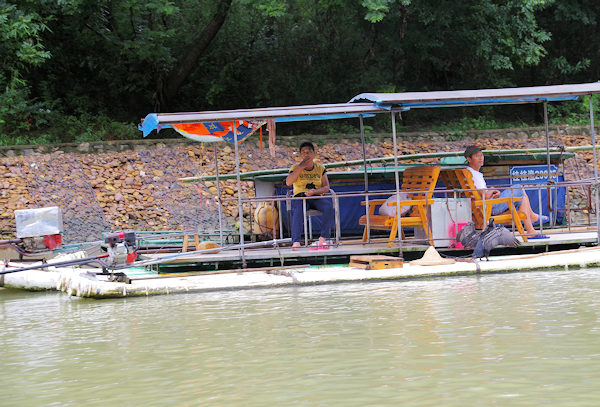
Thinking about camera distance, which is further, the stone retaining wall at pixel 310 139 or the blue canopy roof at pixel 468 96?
the stone retaining wall at pixel 310 139

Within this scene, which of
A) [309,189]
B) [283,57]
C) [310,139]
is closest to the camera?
[309,189]

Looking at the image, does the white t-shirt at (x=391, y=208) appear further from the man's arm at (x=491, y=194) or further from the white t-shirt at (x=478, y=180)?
the man's arm at (x=491, y=194)

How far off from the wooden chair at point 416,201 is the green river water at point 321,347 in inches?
56.5

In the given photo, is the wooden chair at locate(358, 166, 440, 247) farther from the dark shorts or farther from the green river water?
→ the green river water

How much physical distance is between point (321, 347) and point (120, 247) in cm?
460

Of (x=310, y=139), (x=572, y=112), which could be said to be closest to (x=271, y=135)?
(x=310, y=139)

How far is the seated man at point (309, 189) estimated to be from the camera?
12.1 meters

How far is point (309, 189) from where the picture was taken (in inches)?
486

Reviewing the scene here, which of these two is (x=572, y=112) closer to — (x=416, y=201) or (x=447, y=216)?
(x=447, y=216)

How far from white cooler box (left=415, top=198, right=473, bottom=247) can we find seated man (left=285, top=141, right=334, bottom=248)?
1548mm

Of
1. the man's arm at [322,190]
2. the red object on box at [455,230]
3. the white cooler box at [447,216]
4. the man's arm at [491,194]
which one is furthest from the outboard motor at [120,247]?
the man's arm at [491,194]

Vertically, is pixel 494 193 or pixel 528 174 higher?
pixel 528 174

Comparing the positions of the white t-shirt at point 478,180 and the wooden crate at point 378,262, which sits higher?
the white t-shirt at point 478,180

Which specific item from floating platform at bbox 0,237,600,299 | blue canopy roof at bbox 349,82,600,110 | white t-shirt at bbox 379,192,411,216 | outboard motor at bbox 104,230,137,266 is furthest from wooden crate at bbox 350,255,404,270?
outboard motor at bbox 104,230,137,266
